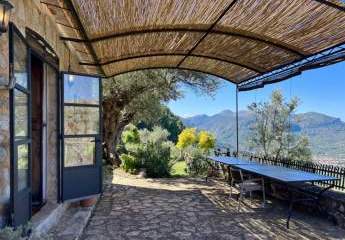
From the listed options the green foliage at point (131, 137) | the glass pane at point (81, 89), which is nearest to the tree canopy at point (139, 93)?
the glass pane at point (81, 89)

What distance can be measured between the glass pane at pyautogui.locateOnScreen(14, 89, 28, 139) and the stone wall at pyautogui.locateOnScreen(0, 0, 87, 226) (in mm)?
282

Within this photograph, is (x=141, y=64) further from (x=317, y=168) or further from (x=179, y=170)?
(x=179, y=170)

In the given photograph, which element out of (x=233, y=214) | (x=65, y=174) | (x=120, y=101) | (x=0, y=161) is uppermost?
(x=120, y=101)

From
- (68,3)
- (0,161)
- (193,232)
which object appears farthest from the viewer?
(193,232)

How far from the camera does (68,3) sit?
407 cm

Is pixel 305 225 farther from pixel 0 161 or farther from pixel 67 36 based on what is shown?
pixel 67 36

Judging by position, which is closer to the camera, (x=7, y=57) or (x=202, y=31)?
(x=7, y=57)

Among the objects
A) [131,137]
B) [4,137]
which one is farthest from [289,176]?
[131,137]

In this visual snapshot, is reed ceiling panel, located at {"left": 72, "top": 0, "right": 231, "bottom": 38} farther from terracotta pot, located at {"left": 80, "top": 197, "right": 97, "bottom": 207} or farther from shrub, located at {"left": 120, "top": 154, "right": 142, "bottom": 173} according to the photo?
shrub, located at {"left": 120, "top": 154, "right": 142, "bottom": 173}

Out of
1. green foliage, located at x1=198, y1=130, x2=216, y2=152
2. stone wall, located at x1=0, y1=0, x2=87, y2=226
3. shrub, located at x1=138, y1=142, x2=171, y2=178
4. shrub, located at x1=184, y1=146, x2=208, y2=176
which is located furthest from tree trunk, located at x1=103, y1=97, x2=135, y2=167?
stone wall, located at x1=0, y1=0, x2=87, y2=226

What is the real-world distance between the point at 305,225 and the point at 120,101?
7.96 metres

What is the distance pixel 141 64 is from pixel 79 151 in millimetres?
3191

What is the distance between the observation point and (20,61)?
3953 mm

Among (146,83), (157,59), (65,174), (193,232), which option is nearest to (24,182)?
(65,174)
